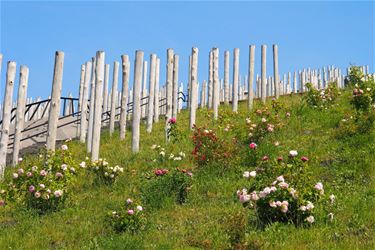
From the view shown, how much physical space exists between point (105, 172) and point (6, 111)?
150 inches

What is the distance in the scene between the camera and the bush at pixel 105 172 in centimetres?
1016

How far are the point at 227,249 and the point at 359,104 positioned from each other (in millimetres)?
7322

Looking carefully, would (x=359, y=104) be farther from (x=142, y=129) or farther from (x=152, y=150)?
(x=142, y=129)

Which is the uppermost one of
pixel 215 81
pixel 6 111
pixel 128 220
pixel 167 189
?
pixel 215 81

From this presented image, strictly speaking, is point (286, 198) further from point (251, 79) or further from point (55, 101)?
point (251, 79)

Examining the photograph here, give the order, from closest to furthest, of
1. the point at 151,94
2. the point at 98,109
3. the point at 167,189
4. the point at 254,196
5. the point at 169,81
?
1. the point at 254,196
2. the point at 167,189
3. the point at 98,109
4. the point at 169,81
5. the point at 151,94

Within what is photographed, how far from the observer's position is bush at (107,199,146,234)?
7.12m

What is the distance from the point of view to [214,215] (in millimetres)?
7562

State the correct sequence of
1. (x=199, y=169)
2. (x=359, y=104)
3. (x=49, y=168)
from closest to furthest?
1. (x=49, y=168)
2. (x=199, y=169)
3. (x=359, y=104)

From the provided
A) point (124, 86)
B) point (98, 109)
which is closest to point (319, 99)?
point (124, 86)

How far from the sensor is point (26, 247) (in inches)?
274

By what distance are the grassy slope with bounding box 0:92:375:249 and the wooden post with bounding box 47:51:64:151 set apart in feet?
3.83

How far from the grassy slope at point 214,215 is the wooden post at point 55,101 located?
1.17m

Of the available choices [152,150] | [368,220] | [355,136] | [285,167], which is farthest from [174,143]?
[368,220]
